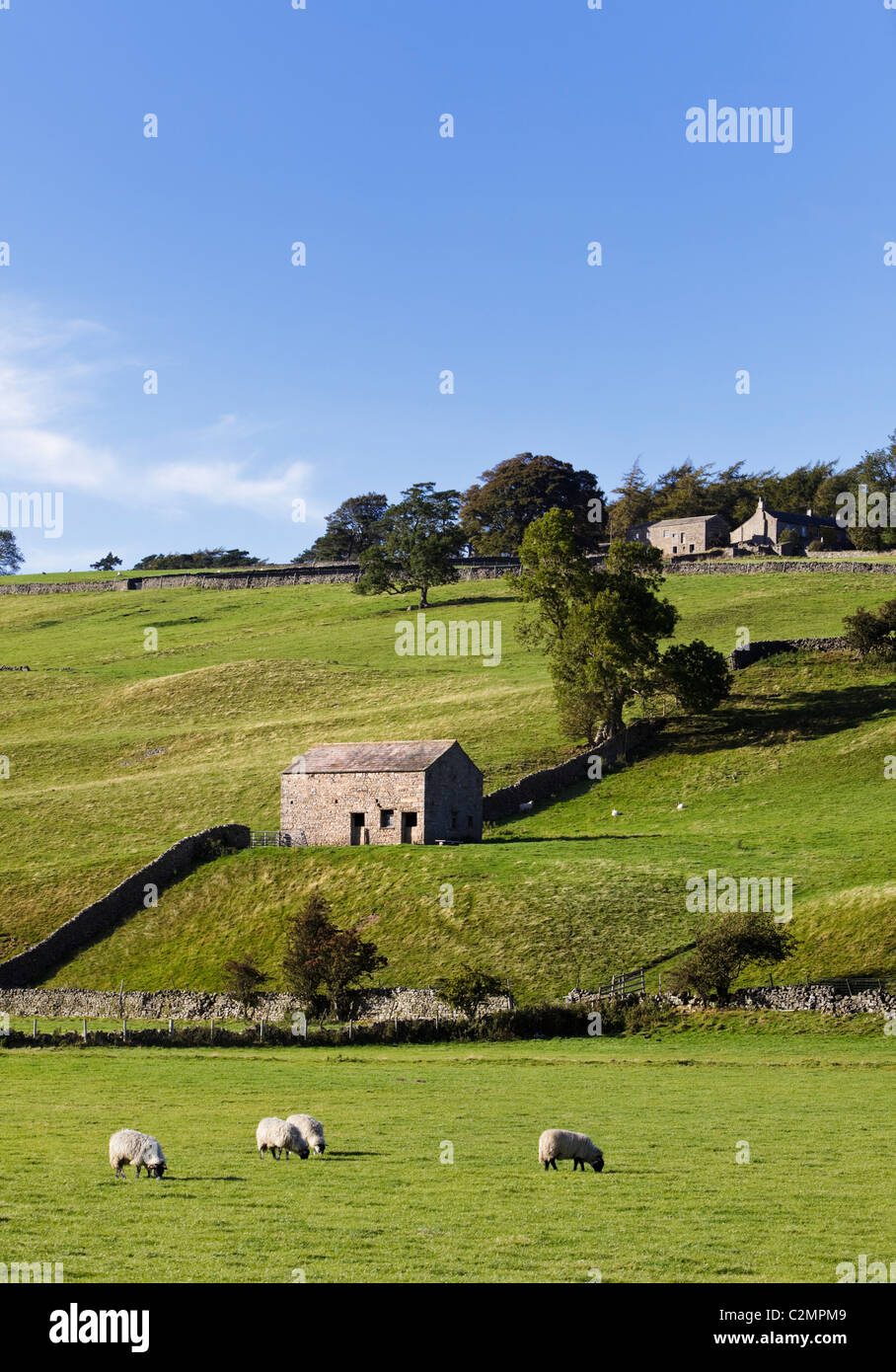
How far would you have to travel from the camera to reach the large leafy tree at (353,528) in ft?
636

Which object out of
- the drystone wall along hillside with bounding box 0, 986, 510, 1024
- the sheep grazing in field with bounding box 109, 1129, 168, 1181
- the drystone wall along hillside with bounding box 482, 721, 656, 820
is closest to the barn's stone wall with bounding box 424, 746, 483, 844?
the drystone wall along hillside with bounding box 482, 721, 656, 820

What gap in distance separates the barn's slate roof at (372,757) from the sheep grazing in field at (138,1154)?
43.2 m

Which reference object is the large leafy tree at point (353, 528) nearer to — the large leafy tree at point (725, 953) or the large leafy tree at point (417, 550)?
the large leafy tree at point (417, 550)

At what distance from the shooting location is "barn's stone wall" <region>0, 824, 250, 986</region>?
5375cm

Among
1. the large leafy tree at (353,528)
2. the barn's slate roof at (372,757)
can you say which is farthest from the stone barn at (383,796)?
the large leafy tree at (353,528)

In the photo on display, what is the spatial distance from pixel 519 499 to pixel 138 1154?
14953 cm

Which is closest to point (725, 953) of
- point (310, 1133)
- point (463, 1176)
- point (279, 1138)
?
point (310, 1133)

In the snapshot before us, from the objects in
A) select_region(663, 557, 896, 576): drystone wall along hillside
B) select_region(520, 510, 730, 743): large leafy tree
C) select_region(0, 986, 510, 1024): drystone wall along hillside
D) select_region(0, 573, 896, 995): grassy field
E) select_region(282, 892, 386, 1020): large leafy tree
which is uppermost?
select_region(663, 557, 896, 576): drystone wall along hillside

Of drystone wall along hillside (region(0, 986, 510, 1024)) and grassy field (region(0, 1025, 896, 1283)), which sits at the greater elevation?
grassy field (region(0, 1025, 896, 1283))

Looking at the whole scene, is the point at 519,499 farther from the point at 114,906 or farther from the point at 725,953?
the point at 725,953

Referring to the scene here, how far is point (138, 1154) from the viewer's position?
1802 cm

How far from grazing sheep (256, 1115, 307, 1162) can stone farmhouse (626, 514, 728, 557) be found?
134 metres

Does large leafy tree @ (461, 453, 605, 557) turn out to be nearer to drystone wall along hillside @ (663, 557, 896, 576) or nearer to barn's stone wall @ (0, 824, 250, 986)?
drystone wall along hillside @ (663, 557, 896, 576)
